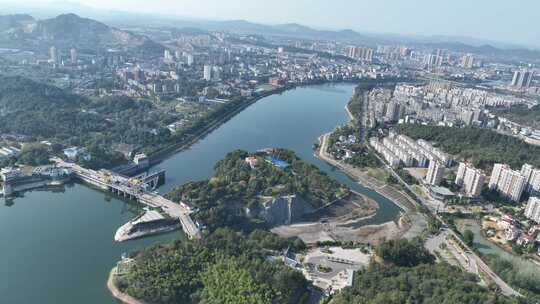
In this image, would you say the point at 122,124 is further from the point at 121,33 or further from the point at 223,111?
the point at 121,33

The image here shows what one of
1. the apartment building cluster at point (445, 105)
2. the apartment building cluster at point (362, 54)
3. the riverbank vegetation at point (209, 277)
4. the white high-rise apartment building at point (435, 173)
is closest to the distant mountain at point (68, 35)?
the apartment building cluster at point (362, 54)

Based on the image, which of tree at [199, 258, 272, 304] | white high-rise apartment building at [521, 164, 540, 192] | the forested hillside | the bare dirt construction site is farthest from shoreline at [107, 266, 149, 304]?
white high-rise apartment building at [521, 164, 540, 192]

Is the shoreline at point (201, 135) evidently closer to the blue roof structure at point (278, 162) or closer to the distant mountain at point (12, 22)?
the blue roof structure at point (278, 162)

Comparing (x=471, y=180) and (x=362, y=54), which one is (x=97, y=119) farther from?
(x=362, y=54)

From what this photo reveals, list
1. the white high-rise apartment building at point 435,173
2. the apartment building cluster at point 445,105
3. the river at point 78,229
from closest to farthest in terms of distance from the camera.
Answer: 1. the river at point 78,229
2. the white high-rise apartment building at point 435,173
3. the apartment building cluster at point 445,105

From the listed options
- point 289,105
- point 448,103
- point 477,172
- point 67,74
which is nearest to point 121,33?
point 67,74

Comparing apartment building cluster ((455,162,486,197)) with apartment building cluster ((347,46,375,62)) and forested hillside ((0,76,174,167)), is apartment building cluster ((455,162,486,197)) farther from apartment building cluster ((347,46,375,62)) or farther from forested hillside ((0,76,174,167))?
apartment building cluster ((347,46,375,62))
